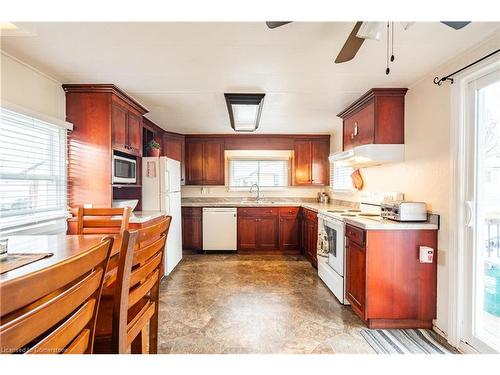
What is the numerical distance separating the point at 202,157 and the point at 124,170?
2112 mm

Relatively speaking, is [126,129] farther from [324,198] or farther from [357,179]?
[324,198]

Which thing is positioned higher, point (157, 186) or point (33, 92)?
point (33, 92)

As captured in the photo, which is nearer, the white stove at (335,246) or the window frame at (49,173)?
the window frame at (49,173)

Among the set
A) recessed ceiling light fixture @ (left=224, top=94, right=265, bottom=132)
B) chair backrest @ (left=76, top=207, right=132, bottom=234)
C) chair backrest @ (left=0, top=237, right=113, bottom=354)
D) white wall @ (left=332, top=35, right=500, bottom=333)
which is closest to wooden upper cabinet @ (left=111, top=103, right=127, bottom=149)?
chair backrest @ (left=76, top=207, right=132, bottom=234)

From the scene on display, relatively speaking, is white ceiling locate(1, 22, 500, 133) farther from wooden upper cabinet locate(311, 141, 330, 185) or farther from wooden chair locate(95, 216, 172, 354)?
wooden upper cabinet locate(311, 141, 330, 185)

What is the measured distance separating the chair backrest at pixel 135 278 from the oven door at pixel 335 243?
6.32 feet

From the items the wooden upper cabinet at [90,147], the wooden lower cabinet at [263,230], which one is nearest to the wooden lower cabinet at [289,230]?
the wooden lower cabinet at [263,230]

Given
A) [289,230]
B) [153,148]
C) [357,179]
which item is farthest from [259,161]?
[153,148]

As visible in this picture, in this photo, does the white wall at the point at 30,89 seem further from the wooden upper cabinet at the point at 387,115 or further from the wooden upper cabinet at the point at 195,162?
the wooden upper cabinet at the point at 387,115

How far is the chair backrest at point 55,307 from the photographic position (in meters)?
0.49

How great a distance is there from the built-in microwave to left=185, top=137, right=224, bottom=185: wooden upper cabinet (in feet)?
5.66

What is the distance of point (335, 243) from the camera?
284 centimetres

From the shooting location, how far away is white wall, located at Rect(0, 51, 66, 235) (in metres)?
1.90
